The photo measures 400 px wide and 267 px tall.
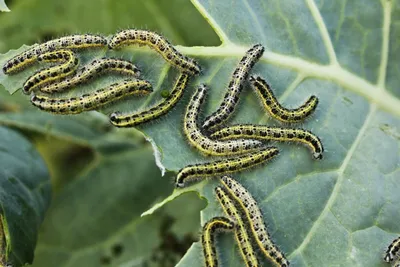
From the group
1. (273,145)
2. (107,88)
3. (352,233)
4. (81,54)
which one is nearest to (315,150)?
(273,145)

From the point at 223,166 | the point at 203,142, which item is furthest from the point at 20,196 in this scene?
the point at 223,166

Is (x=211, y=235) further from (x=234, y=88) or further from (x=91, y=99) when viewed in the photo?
(x=91, y=99)

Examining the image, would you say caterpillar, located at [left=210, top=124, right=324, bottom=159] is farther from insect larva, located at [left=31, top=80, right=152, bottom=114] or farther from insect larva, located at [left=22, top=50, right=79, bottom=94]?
insect larva, located at [left=22, top=50, right=79, bottom=94]

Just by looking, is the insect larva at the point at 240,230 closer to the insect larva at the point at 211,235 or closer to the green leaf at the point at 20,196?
the insect larva at the point at 211,235

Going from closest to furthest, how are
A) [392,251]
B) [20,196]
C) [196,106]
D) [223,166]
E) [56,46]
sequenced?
[392,251] < [223,166] < [196,106] < [56,46] < [20,196]

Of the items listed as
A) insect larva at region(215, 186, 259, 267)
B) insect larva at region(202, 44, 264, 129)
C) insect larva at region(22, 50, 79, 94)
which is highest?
insect larva at region(22, 50, 79, 94)

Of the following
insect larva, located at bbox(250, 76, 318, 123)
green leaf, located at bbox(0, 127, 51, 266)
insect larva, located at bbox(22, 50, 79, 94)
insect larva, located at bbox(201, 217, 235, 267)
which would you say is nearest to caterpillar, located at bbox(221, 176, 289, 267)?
insect larva, located at bbox(201, 217, 235, 267)

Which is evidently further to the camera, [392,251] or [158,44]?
[158,44]
